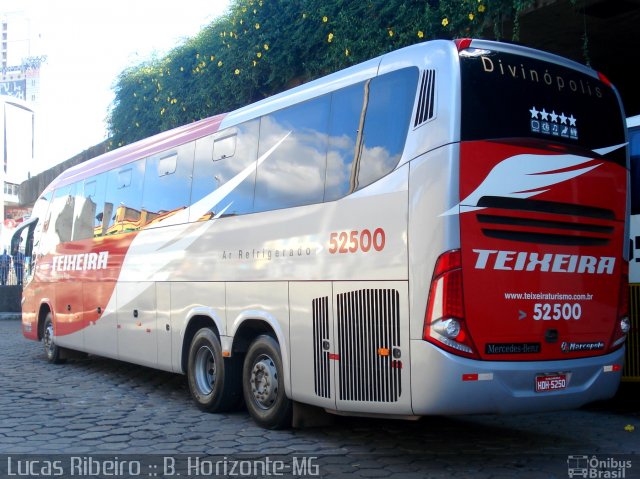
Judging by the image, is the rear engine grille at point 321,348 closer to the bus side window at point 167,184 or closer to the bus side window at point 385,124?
the bus side window at point 385,124

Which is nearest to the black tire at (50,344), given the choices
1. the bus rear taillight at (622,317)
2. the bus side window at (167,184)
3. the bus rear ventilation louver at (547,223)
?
the bus side window at (167,184)

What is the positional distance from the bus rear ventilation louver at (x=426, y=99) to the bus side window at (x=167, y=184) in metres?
3.89

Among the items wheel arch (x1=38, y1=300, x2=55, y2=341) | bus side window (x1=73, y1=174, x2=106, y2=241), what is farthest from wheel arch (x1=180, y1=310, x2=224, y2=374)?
wheel arch (x1=38, y1=300, x2=55, y2=341)

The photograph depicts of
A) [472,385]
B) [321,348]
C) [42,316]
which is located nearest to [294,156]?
[321,348]

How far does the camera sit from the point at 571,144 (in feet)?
21.8

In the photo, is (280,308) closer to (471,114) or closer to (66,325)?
(471,114)

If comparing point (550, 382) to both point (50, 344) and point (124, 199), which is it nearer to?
point (124, 199)

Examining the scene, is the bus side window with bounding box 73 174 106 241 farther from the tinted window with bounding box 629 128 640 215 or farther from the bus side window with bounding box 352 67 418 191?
the tinted window with bounding box 629 128 640 215

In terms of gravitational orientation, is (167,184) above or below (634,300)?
above

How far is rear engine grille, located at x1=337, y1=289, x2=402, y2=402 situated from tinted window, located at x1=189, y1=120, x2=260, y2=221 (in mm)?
2069

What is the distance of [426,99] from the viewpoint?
6180 millimetres

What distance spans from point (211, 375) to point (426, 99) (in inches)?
174

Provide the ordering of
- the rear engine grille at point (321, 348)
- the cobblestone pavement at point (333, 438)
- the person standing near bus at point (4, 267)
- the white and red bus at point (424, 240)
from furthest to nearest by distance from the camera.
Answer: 1. the person standing near bus at point (4, 267)
2. the rear engine grille at point (321, 348)
3. the cobblestone pavement at point (333, 438)
4. the white and red bus at point (424, 240)

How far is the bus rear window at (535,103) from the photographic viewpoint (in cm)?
613
